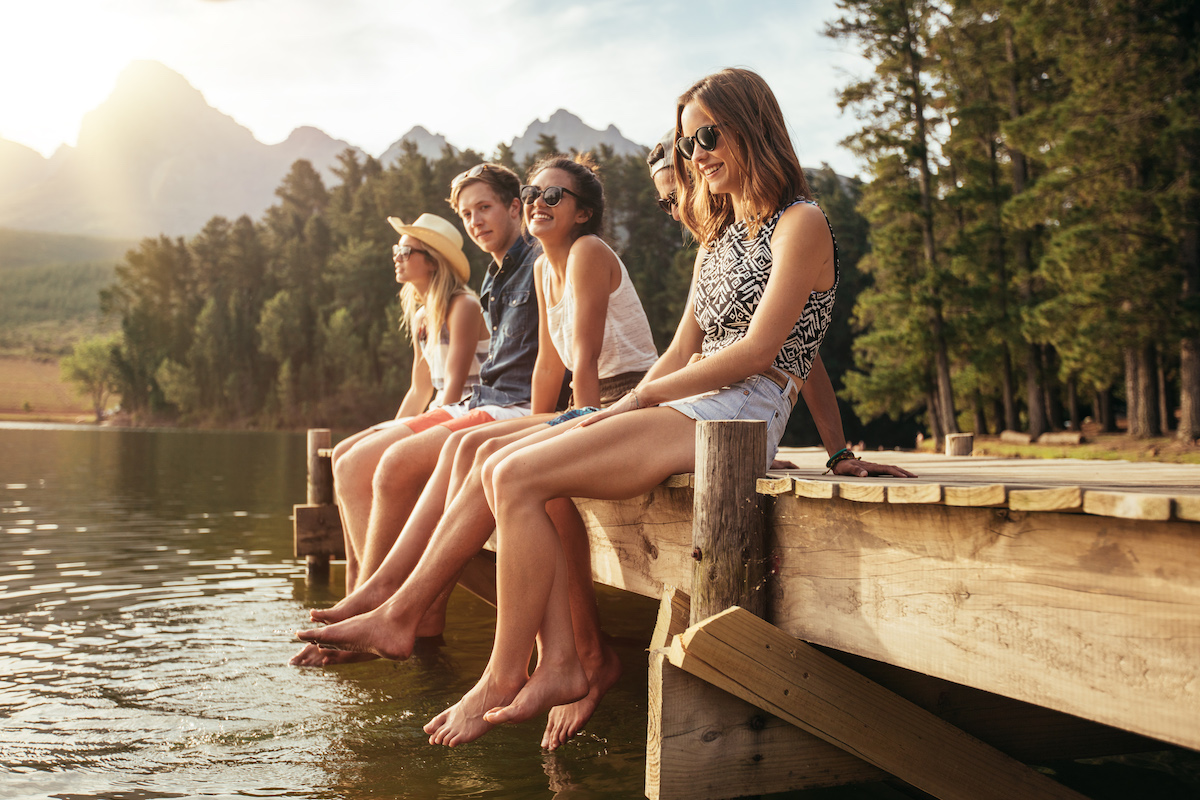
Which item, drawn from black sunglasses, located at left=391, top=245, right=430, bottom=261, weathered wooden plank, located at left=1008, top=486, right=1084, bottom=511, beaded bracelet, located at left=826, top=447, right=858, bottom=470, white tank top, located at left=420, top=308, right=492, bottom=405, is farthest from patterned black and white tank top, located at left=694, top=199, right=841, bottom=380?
black sunglasses, located at left=391, top=245, right=430, bottom=261

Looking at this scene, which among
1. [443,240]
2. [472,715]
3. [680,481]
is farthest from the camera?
[443,240]

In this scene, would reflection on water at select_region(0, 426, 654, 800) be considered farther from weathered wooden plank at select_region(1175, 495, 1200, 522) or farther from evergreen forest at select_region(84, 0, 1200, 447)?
evergreen forest at select_region(84, 0, 1200, 447)

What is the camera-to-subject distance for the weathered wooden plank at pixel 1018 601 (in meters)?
1.78

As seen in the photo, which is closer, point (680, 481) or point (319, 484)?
point (680, 481)

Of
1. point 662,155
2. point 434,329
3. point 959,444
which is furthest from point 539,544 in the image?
point 959,444

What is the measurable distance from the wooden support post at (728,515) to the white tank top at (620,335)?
1.64 meters

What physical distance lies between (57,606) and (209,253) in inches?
2901

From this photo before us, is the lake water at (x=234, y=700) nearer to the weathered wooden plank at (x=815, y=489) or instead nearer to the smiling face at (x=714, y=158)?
the weathered wooden plank at (x=815, y=489)

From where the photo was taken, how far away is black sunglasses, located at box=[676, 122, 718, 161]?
3139 mm

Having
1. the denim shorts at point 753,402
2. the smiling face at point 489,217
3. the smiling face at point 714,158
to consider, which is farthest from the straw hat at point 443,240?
the denim shorts at point 753,402

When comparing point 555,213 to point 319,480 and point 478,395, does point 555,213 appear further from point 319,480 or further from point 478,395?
point 319,480

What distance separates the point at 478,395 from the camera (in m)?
5.02

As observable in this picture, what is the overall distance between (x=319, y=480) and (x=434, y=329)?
2371 millimetres

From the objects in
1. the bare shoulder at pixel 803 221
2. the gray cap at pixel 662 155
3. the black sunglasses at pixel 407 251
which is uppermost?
the gray cap at pixel 662 155
